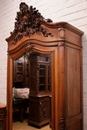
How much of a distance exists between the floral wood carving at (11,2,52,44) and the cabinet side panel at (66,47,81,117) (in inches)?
12.1

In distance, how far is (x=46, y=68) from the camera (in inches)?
62.9

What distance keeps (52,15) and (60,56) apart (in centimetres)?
88

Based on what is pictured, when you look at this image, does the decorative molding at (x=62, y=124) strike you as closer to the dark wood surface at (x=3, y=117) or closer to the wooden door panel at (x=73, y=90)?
the wooden door panel at (x=73, y=90)

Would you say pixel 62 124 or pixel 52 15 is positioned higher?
pixel 52 15

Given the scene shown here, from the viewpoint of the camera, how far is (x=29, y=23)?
1750 millimetres

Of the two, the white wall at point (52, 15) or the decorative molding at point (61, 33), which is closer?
the decorative molding at point (61, 33)

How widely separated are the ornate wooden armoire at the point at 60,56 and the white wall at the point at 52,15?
0.28 feet

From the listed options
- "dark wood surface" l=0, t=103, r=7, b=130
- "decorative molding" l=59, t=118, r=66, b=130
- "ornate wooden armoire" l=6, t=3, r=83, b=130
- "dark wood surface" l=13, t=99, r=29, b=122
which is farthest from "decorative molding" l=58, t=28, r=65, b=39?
"dark wood surface" l=0, t=103, r=7, b=130

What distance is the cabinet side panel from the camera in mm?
1470

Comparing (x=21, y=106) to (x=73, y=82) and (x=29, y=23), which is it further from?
(x=29, y=23)

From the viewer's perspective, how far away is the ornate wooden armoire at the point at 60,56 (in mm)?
1418

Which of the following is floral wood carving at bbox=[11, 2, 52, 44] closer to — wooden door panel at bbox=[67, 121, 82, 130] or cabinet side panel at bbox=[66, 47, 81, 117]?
cabinet side panel at bbox=[66, 47, 81, 117]

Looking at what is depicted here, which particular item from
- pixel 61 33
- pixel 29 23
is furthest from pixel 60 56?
pixel 29 23

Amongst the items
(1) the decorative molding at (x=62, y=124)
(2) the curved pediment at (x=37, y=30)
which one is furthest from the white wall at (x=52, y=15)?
(1) the decorative molding at (x=62, y=124)
